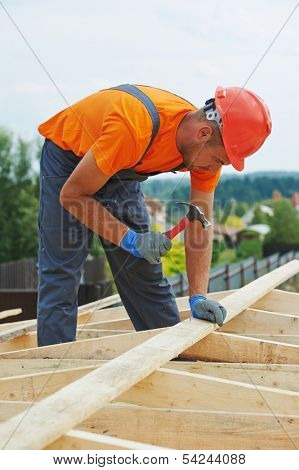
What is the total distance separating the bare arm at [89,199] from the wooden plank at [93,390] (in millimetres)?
670

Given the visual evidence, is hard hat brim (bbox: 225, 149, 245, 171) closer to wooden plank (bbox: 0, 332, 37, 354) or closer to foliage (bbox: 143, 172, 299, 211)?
wooden plank (bbox: 0, 332, 37, 354)

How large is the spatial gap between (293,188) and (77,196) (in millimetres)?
81475

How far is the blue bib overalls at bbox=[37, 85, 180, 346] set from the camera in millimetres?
4191

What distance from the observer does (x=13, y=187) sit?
48469 mm

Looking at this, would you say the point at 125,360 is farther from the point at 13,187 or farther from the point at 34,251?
the point at 13,187

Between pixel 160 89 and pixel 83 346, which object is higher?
pixel 160 89

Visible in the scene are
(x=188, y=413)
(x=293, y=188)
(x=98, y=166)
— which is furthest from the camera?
(x=293, y=188)

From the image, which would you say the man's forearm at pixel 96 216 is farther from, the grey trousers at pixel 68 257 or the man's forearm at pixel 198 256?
the man's forearm at pixel 198 256

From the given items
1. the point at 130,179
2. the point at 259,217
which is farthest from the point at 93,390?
the point at 259,217

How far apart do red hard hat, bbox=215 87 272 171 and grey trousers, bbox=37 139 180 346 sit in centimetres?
85

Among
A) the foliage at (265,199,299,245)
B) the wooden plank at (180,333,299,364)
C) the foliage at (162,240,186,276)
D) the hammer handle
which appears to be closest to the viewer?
the wooden plank at (180,333,299,364)

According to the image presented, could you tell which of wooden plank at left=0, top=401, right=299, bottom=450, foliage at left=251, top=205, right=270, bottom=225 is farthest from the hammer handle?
foliage at left=251, top=205, right=270, bottom=225
